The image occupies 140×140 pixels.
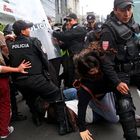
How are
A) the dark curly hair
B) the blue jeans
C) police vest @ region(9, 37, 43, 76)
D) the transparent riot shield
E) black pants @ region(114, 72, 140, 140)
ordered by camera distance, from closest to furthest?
black pants @ region(114, 72, 140, 140) < the dark curly hair < police vest @ region(9, 37, 43, 76) < the transparent riot shield < the blue jeans

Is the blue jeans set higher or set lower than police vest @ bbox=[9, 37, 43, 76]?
lower

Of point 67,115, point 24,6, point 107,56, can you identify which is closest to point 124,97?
point 107,56

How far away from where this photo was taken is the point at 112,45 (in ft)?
13.5

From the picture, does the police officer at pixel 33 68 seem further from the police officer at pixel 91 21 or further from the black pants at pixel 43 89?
the police officer at pixel 91 21

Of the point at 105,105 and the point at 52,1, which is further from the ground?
the point at 52,1

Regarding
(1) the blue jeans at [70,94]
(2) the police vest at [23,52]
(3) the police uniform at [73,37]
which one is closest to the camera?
(2) the police vest at [23,52]

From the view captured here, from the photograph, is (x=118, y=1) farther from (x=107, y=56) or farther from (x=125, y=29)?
(x=107, y=56)

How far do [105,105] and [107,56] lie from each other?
1.10 meters

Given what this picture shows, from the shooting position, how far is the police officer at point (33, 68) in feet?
17.5

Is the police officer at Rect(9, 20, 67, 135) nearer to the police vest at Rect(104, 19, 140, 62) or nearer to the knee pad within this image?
the knee pad

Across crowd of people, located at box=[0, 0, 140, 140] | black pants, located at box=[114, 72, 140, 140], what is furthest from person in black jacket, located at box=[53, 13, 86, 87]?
black pants, located at box=[114, 72, 140, 140]

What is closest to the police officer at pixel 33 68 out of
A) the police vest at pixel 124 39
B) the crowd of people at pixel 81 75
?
the crowd of people at pixel 81 75

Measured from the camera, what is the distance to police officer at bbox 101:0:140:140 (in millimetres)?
3994

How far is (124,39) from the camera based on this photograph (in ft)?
13.5
